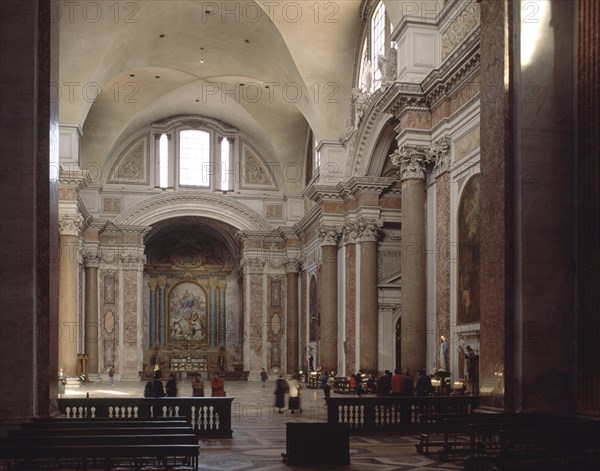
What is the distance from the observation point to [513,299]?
982 centimetres

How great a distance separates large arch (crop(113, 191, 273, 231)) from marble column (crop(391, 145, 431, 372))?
65.4 feet

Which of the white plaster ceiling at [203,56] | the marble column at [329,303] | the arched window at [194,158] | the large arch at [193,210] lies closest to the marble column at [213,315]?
the large arch at [193,210]

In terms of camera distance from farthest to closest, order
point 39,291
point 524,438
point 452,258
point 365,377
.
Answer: point 365,377 → point 452,258 → point 39,291 → point 524,438

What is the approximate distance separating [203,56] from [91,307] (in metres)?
12.4

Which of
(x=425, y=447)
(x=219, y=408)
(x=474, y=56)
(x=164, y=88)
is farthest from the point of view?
(x=164, y=88)

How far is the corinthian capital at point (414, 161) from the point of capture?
19.7 m

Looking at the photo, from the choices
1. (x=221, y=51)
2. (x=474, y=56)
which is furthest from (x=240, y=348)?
(x=474, y=56)

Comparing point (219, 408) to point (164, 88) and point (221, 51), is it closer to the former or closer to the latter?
point (221, 51)

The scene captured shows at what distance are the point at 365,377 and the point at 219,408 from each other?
1110cm

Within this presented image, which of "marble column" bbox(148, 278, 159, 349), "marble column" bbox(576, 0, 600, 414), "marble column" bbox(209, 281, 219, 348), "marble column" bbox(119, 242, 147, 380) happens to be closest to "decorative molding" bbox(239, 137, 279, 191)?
"marble column" bbox(119, 242, 147, 380)

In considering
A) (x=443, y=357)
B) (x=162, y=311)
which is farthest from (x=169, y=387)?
(x=162, y=311)

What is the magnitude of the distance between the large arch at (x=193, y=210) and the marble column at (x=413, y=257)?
785 inches

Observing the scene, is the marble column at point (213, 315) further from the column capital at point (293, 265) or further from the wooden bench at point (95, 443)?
the wooden bench at point (95, 443)

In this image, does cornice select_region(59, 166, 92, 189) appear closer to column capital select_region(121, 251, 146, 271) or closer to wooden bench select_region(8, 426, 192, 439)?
column capital select_region(121, 251, 146, 271)
